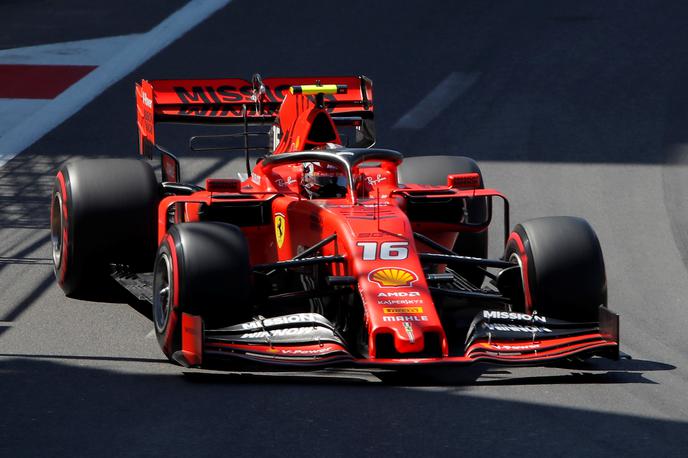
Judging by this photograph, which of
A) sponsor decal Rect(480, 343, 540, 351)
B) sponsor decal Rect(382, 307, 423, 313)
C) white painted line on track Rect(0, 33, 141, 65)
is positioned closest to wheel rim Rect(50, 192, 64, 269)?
sponsor decal Rect(382, 307, 423, 313)

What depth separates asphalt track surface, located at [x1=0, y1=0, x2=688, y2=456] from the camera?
7.73 m

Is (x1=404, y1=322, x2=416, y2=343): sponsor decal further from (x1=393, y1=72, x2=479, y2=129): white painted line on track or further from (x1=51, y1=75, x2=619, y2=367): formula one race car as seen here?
(x1=393, y1=72, x2=479, y2=129): white painted line on track

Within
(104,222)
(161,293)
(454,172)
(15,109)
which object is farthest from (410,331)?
(15,109)

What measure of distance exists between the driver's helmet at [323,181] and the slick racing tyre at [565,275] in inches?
63.9

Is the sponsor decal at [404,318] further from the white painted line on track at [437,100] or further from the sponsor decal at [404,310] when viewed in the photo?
the white painted line on track at [437,100]

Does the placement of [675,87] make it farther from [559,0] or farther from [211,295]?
[211,295]

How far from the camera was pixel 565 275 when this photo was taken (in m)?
9.48

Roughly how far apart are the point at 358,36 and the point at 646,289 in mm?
10938

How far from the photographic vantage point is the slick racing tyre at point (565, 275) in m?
9.46

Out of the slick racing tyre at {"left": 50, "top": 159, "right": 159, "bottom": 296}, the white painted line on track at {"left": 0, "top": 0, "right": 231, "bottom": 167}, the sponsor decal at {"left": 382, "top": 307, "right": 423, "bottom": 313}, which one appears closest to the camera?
the sponsor decal at {"left": 382, "top": 307, "right": 423, "bottom": 313}

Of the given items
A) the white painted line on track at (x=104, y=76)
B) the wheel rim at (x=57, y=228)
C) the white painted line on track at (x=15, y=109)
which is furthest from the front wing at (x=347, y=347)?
the white painted line on track at (x=15, y=109)

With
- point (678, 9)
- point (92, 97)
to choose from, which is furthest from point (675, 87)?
point (92, 97)

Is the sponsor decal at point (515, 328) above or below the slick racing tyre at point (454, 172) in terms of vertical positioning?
below

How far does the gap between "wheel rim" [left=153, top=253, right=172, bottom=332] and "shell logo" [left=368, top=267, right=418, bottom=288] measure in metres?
1.42
